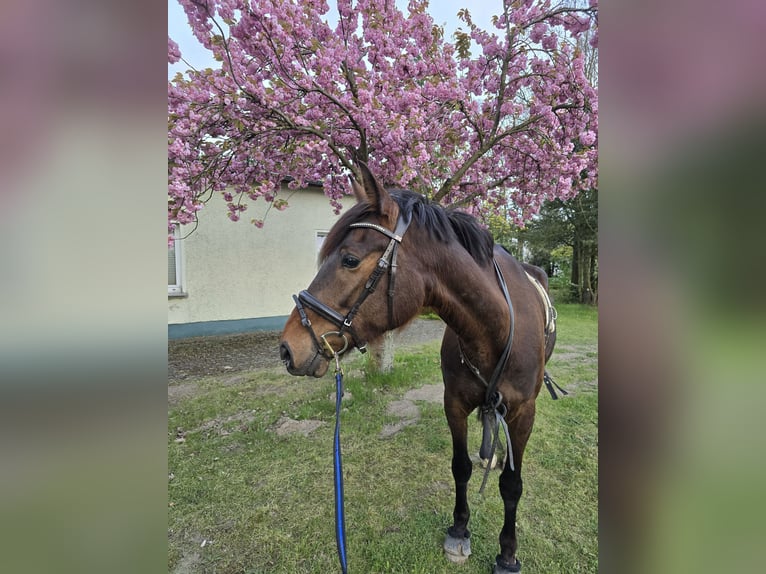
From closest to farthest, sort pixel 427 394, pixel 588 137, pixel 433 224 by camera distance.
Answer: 1. pixel 433 224
2. pixel 588 137
3. pixel 427 394

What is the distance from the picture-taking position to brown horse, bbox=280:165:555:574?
5.04 ft

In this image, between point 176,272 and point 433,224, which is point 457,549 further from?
point 176,272

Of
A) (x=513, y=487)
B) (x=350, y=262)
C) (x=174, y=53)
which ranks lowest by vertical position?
(x=513, y=487)

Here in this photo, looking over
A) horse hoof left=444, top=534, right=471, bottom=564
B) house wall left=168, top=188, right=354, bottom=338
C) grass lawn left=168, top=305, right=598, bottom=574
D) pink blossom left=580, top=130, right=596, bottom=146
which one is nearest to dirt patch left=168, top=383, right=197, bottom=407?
grass lawn left=168, top=305, right=598, bottom=574

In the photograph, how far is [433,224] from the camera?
1.71 meters

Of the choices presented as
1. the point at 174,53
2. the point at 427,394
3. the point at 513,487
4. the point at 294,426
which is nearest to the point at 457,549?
the point at 513,487

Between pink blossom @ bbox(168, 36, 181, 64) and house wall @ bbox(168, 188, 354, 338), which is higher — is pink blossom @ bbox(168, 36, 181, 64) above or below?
above

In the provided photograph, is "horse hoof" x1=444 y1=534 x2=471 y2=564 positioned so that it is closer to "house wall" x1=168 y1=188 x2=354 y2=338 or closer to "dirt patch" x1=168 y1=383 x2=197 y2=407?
"dirt patch" x1=168 y1=383 x2=197 y2=407

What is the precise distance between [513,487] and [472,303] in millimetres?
1334

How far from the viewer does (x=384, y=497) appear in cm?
282

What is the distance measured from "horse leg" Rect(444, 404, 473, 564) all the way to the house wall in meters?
7.35
